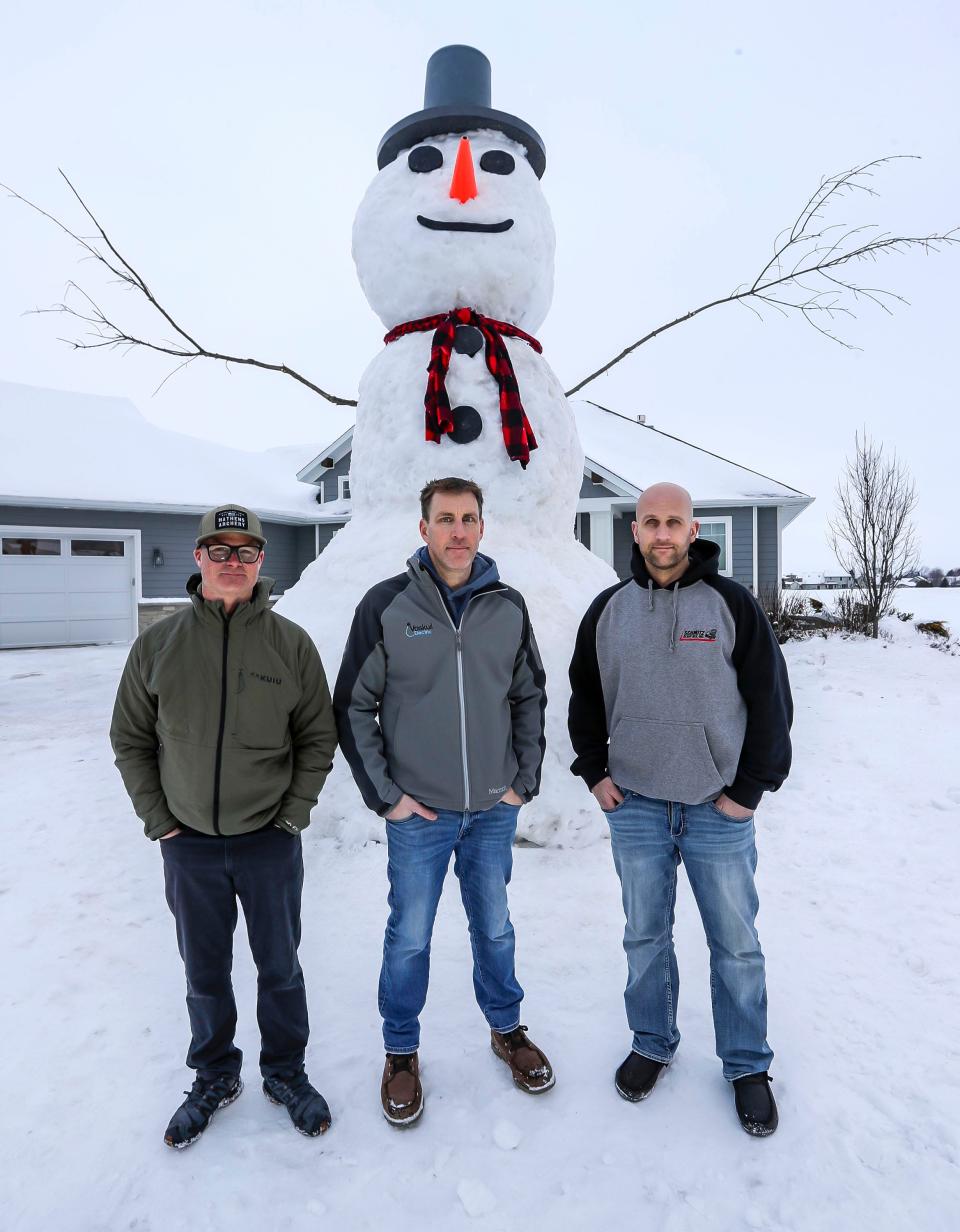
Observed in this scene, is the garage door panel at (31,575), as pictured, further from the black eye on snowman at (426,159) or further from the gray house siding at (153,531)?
the black eye on snowman at (426,159)

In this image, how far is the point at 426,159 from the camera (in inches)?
142

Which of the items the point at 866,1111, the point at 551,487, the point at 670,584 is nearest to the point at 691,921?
the point at 866,1111

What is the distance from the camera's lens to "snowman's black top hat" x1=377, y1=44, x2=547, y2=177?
3.67 m

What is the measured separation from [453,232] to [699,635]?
272 cm

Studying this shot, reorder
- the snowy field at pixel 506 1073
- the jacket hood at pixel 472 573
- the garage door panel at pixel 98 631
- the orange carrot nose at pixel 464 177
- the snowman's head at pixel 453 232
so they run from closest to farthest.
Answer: the snowy field at pixel 506 1073 < the jacket hood at pixel 472 573 < the orange carrot nose at pixel 464 177 < the snowman's head at pixel 453 232 < the garage door panel at pixel 98 631

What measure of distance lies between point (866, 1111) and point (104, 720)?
6810mm

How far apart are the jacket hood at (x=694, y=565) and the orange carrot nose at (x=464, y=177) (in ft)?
7.85

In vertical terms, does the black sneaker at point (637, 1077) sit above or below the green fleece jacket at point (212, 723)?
below

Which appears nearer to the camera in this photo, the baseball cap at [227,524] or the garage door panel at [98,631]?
the baseball cap at [227,524]

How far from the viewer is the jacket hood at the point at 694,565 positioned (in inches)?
74.1


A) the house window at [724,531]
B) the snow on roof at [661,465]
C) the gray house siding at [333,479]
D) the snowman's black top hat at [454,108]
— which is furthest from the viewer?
the gray house siding at [333,479]

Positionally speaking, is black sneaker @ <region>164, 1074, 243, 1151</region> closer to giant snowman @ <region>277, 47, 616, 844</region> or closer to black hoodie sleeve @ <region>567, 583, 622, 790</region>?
black hoodie sleeve @ <region>567, 583, 622, 790</region>

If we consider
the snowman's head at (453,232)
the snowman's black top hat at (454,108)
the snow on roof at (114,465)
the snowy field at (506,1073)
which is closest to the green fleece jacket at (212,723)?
the snowy field at (506,1073)

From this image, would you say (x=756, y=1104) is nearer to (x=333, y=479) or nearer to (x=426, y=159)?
(x=426, y=159)
